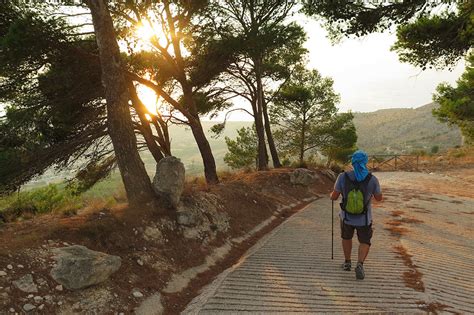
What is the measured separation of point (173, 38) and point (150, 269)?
10.0 m

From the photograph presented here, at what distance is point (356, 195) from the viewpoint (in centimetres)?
681

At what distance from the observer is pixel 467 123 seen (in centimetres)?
2608

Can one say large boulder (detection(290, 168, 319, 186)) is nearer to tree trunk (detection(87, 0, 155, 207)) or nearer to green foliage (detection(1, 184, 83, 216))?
green foliage (detection(1, 184, 83, 216))

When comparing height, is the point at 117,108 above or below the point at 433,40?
below

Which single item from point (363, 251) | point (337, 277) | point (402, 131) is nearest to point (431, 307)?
point (363, 251)

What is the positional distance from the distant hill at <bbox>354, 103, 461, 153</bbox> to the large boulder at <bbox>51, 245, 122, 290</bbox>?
87820 millimetres

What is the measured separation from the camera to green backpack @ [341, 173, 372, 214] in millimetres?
6793

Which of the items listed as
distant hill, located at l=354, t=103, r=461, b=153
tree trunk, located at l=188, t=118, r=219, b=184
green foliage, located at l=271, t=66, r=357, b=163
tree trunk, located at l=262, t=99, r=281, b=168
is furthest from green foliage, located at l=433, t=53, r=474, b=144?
distant hill, located at l=354, t=103, r=461, b=153

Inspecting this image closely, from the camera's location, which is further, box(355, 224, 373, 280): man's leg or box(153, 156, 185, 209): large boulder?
box(153, 156, 185, 209): large boulder

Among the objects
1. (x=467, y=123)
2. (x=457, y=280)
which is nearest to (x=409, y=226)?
(x=457, y=280)

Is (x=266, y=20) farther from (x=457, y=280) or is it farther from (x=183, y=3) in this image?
(x=457, y=280)

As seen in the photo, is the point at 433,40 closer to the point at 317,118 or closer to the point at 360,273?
the point at 360,273

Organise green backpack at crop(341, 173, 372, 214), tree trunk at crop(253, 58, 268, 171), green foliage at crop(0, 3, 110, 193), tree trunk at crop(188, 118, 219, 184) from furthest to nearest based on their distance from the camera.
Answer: tree trunk at crop(253, 58, 268, 171) < tree trunk at crop(188, 118, 219, 184) < green foliage at crop(0, 3, 110, 193) < green backpack at crop(341, 173, 372, 214)

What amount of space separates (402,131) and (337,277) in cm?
12189
